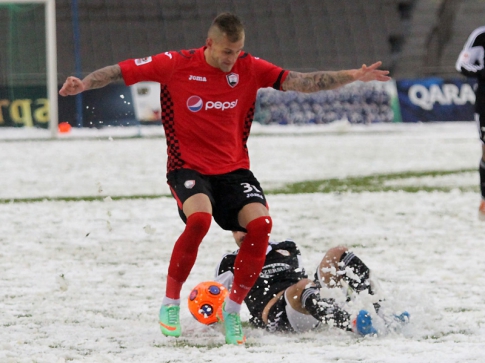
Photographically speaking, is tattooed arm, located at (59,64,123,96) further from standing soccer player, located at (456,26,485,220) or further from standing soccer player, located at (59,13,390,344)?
standing soccer player, located at (456,26,485,220)

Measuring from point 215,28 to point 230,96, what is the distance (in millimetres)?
403

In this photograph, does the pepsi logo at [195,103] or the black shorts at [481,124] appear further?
the black shorts at [481,124]

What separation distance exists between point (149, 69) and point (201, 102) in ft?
1.05

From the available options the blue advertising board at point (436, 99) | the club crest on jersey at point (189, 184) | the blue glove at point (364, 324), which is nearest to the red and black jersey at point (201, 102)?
the club crest on jersey at point (189, 184)

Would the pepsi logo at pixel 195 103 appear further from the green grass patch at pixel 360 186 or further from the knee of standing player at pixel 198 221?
the green grass patch at pixel 360 186

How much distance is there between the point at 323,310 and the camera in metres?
4.42

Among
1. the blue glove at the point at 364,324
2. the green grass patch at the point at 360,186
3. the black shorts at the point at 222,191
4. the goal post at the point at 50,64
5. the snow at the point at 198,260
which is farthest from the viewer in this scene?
the goal post at the point at 50,64

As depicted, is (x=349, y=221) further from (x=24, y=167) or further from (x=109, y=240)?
(x=24, y=167)

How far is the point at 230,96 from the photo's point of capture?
4.79 m

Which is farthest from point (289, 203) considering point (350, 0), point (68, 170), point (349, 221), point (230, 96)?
point (350, 0)

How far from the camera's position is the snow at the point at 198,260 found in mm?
4238

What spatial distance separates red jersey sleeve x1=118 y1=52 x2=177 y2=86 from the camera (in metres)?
4.70

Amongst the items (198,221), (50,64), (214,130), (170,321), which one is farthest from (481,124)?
(50,64)

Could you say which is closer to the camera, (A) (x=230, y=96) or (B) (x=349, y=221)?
(A) (x=230, y=96)
